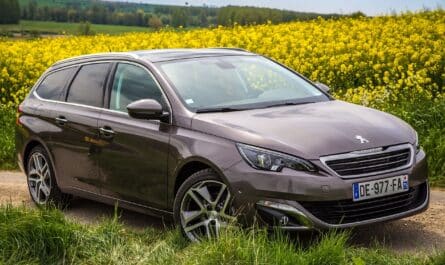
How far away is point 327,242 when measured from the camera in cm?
540

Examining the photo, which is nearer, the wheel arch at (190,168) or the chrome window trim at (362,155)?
the chrome window trim at (362,155)

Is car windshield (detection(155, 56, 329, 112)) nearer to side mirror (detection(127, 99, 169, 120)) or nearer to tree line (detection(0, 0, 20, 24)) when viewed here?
side mirror (detection(127, 99, 169, 120))

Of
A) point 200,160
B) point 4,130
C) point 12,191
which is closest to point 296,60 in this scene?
point 4,130

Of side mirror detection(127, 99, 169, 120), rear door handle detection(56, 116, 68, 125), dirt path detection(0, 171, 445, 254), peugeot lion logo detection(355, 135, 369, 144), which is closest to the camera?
peugeot lion logo detection(355, 135, 369, 144)

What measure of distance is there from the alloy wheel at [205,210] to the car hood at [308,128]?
0.40m

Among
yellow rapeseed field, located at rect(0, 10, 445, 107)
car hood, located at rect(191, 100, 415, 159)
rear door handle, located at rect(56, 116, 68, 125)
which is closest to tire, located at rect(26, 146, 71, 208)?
rear door handle, located at rect(56, 116, 68, 125)

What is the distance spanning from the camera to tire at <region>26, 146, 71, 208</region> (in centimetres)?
859

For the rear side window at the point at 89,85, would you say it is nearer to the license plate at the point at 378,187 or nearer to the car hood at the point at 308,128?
the car hood at the point at 308,128

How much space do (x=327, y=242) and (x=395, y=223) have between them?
2.08 m

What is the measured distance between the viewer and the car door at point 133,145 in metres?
6.91

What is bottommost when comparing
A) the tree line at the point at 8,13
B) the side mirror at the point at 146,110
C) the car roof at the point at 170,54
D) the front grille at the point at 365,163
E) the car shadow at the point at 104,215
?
the tree line at the point at 8,13

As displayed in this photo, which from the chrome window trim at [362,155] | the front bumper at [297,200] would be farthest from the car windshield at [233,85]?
the chrome window trim at [362,155]

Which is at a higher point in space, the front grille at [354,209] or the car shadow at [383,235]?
Result: the front grille at [354,209]

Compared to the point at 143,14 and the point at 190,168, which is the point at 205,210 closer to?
the point at 190,168
